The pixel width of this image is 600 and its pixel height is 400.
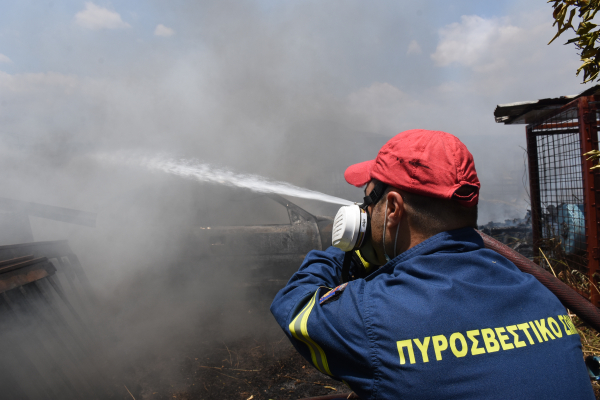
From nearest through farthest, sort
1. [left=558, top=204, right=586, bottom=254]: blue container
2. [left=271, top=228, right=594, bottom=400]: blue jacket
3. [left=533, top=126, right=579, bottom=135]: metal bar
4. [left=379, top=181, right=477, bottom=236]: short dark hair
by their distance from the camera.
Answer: [left=271, top=228, right=594, bottom=400]: blue jacket, [left=379, top=181, right=477, bottom=236]: short dark hair, [left=558, top=204, right=586, bottom=254]: blue container, [left=533, top=126, right=579, bottom=135]: metal bar

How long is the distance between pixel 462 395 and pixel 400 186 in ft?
1.94

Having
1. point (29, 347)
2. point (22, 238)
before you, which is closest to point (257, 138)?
point (22, 238)

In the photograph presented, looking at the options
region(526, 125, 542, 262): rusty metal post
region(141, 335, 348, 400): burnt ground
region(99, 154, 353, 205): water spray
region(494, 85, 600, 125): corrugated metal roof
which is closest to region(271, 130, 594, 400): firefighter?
region(141, 335, 348, 400): burnt ground

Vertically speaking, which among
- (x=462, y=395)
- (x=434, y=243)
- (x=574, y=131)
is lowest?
(x=462, y=395)

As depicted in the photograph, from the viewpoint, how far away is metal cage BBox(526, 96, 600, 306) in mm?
3066

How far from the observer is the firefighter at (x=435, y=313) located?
805mm

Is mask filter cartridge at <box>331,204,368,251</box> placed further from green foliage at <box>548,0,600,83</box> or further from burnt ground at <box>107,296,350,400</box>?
burnt ground at <box>107,296,350,400</box>

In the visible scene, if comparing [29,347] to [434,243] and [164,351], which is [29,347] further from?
[434,243]

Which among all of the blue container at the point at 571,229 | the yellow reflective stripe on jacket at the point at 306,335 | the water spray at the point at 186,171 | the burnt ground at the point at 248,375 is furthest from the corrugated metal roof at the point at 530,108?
the yellow reflective stripe on jacket at the point at 306,335

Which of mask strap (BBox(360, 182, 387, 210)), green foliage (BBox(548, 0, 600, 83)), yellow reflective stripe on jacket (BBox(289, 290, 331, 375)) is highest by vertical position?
green foliage (BBox(548, 0, 600, 83))

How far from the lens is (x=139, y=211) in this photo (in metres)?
4.93

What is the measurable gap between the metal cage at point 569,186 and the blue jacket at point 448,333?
2.91m

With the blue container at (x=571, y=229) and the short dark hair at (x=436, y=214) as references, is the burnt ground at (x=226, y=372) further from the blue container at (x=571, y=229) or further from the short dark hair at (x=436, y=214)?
the blue container at (x=571, y=229)

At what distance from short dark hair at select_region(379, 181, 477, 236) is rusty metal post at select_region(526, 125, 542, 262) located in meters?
4.04
